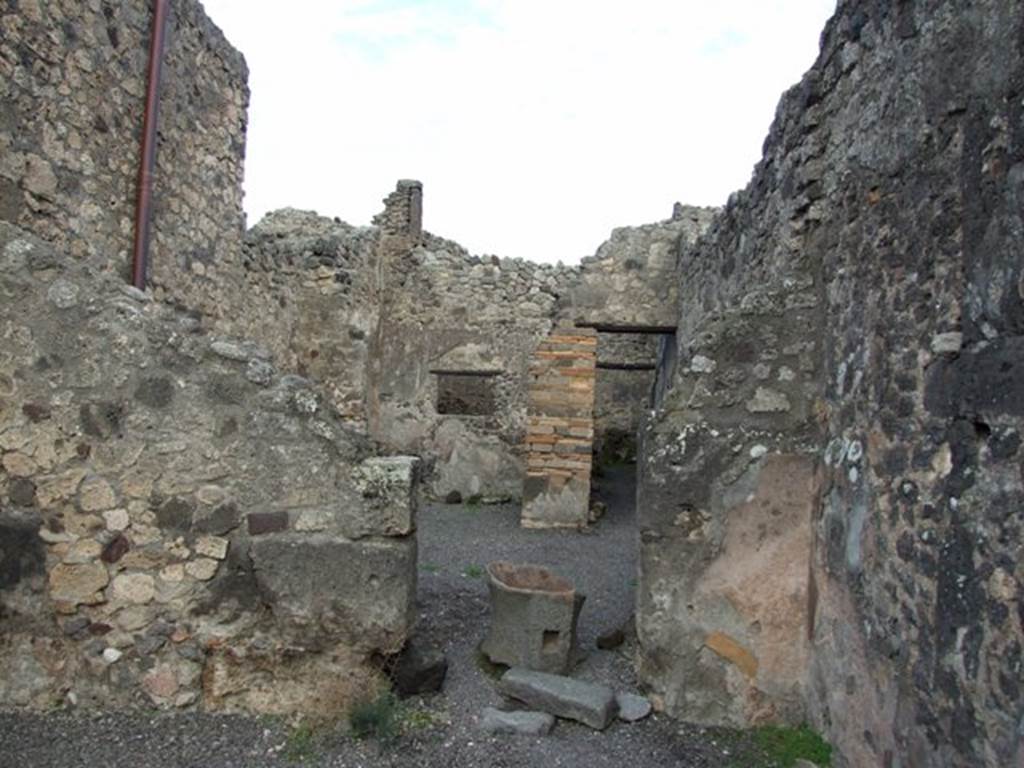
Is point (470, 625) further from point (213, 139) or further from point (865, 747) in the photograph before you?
point (213, 139)

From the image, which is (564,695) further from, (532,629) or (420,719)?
(420,719)

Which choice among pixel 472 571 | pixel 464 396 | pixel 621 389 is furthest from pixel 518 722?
pixel 621 389

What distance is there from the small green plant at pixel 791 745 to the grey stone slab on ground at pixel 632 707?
1.64ft

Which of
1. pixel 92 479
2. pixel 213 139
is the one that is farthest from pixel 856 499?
pixel 213 139

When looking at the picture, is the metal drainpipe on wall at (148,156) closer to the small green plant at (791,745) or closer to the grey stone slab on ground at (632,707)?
the grey stone slab on ground at (632,707)

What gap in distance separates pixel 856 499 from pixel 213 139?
19.1 ft

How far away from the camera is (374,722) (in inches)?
128

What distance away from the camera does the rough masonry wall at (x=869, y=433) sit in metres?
2.12

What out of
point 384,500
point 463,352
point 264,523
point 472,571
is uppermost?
point 463,352

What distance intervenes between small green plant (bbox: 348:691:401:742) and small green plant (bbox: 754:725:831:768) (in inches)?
63.2

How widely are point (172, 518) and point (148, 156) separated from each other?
3250mm

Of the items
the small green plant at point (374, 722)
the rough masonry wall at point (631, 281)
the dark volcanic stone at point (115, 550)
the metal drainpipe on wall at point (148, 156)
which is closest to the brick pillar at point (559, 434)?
the rough masonry wall at point (631, 281)

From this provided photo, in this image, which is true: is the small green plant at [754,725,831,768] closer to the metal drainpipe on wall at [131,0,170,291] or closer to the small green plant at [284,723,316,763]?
the small green plant at [284,723,316,763]

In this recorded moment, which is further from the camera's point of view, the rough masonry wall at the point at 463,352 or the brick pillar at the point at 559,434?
the rough masonry wall at the point at 463,352
